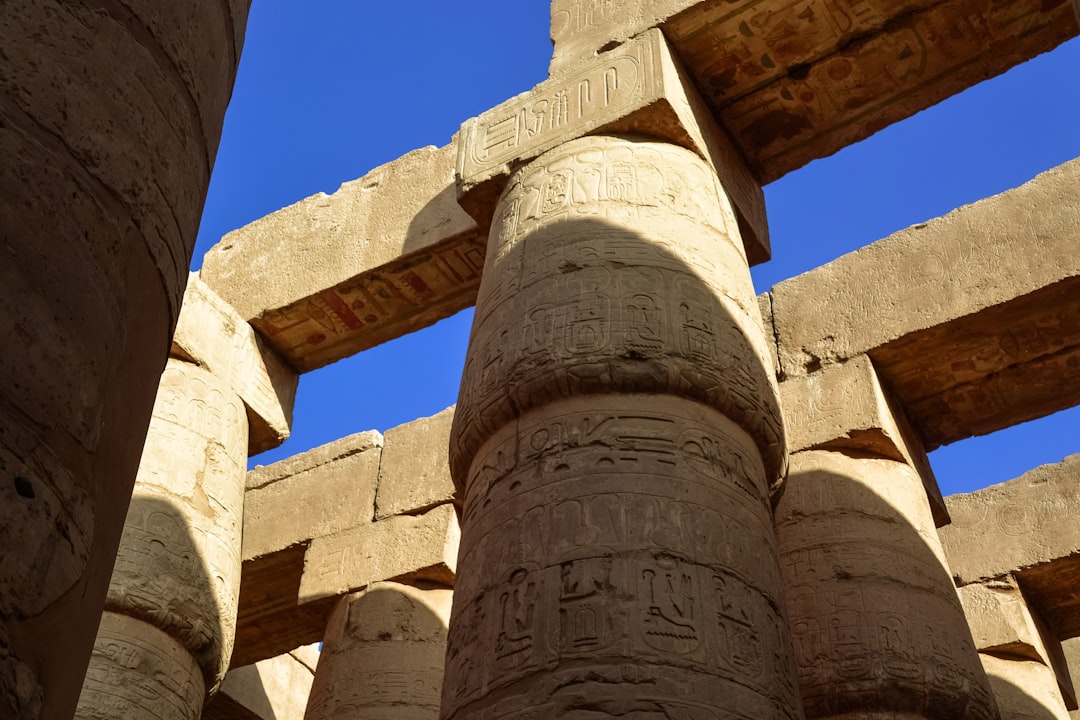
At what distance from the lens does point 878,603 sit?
5938 millimetres

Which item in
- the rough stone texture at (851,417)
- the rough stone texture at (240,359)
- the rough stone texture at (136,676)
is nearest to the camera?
the rough stone texture at (136,676)

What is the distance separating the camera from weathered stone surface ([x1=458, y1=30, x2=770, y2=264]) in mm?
5508

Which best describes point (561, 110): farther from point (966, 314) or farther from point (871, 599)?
point (871, 599)

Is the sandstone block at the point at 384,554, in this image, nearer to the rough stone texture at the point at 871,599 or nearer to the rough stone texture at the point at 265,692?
the rough stone texture at the point at 871,599

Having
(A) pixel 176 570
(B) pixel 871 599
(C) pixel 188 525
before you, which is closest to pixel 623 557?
(B) pixel 871 599

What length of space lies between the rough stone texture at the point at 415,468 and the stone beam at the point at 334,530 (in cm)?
1

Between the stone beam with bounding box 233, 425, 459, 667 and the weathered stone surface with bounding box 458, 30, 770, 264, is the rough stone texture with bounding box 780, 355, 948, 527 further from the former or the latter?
the stone beam with bounding box 233, 425, 459, 667

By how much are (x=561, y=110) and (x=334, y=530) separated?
4133mm

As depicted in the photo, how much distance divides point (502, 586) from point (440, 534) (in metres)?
4.48

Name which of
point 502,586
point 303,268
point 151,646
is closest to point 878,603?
point 502,586

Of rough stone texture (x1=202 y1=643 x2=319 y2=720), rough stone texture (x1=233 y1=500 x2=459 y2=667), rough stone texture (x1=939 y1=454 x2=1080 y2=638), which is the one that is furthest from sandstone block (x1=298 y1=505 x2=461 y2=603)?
rough stone texture (x1=939 y1=454 x2=1080 y2=638)

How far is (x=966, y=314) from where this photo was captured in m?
6.83

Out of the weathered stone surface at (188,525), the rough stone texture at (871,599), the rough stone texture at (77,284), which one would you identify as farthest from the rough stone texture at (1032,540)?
the rough stone texture at (77,284)

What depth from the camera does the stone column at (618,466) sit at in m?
3.40
